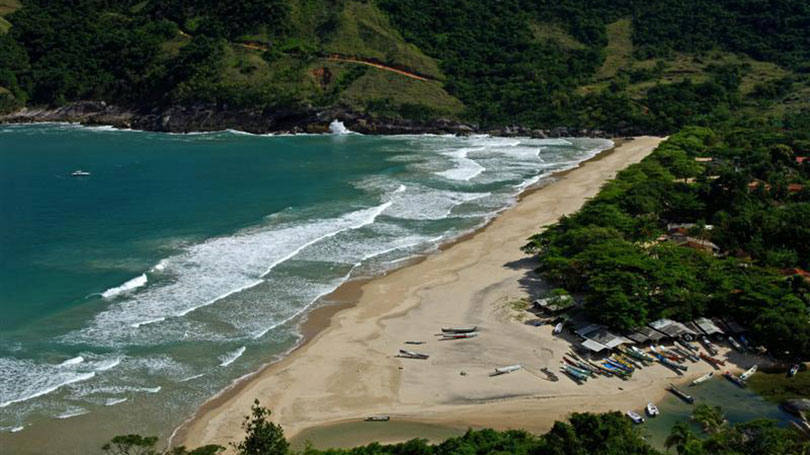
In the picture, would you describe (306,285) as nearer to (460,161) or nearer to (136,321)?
(136,321)

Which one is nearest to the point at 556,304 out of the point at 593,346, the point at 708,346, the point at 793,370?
the point at 593,346

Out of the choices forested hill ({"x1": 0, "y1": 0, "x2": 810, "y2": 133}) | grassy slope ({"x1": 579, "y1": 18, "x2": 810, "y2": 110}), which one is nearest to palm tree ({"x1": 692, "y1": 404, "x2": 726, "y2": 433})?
forested hill ({"x1": 0, "y1": 0, "x2": 810, "y2": 133})

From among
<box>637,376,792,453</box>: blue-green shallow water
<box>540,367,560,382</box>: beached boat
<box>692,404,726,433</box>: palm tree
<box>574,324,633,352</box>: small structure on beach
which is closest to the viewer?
<box>692,404,726,433</box>: palm tree

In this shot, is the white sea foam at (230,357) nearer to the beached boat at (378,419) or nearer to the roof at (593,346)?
the beached boat at (378,419)

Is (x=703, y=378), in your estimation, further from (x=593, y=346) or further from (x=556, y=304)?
(x=556, y=304)

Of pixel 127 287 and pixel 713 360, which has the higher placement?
pixel 127 287

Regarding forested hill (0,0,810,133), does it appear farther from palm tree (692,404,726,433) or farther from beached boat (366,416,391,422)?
beached boat (366,416,391,422)

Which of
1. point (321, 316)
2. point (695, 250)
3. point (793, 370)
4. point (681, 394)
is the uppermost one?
point (695, 250)
